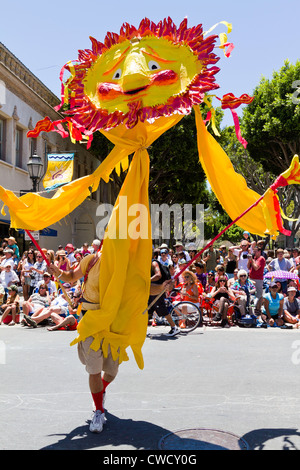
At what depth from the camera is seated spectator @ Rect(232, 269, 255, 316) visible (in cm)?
1091

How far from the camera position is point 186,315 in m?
10.1

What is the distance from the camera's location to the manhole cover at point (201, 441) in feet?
12.1

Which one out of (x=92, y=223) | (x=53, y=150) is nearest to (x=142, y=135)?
(x=53, y=150)

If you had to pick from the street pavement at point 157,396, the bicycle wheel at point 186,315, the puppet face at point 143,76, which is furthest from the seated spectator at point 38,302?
the puppet face at point 143,76

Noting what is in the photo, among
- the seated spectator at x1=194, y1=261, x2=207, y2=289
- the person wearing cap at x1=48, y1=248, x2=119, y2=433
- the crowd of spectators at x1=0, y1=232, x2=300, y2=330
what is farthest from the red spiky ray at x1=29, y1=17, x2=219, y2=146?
the seated spectator at x1=194, y1=261, x2=207, y2=289

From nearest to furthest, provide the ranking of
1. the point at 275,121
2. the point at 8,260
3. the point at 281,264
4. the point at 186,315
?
the point at 186,315, the point at 281,264, the point at 8,260, the point at 275,121

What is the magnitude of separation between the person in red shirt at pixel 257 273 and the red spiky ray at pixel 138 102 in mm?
7555

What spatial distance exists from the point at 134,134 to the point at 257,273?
7.79 meters

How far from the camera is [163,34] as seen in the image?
14.3 feet

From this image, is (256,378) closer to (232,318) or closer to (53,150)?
(232,318)

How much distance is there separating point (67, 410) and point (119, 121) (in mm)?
→ 2767

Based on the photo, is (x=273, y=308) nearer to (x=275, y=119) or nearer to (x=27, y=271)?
(x=27, y=271)

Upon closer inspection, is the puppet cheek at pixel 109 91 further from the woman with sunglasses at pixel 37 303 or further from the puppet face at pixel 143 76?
the woman with sunglasses at pixel 37 303

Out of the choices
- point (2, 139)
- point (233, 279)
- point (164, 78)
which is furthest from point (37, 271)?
point (164, 78)
